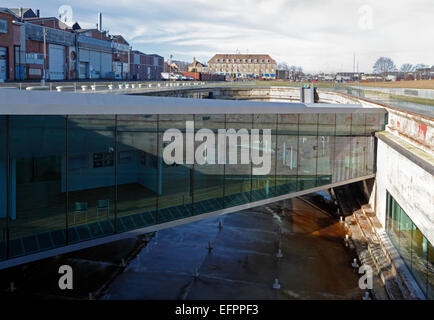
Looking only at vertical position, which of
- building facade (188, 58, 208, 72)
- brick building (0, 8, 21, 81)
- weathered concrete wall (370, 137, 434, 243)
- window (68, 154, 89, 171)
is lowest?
weathered concrete wall (370, 137, 434, 243)

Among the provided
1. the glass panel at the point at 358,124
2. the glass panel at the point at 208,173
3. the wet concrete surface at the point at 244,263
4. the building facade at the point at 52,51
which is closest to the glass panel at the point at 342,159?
the glass panel at the point at 358,124

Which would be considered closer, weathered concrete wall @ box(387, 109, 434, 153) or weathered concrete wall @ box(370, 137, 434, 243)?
weathered concrete wall @ box(370, 137, 434, 243)

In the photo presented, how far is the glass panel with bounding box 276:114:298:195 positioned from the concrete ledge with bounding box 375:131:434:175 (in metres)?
4.67

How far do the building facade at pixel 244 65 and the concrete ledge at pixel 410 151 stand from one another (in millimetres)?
135145

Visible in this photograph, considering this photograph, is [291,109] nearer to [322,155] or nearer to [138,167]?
[322,155]

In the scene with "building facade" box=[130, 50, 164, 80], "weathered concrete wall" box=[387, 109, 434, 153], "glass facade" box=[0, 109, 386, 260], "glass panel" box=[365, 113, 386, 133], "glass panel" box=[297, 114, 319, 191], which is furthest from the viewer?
"building facade" box=[130, 50, 164, 80]

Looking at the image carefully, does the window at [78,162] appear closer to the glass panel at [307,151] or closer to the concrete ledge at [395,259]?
the glass panel at [307,151]

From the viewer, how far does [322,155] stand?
2297 cm

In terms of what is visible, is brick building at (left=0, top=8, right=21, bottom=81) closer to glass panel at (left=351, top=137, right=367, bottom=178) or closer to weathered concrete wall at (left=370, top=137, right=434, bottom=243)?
glass panel at (left=351, top=137, right=367, bottom=178)

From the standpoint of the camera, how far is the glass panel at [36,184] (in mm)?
12047

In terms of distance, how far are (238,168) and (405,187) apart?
23.9ft

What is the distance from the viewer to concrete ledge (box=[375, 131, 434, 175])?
631 inches

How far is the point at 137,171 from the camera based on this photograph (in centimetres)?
1489

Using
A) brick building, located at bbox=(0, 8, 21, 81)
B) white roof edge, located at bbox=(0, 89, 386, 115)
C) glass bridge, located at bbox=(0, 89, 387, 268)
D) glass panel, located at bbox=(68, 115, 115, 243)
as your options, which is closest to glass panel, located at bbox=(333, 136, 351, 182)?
glass bridge, located at bbox=(0, 89, 387, 268)
